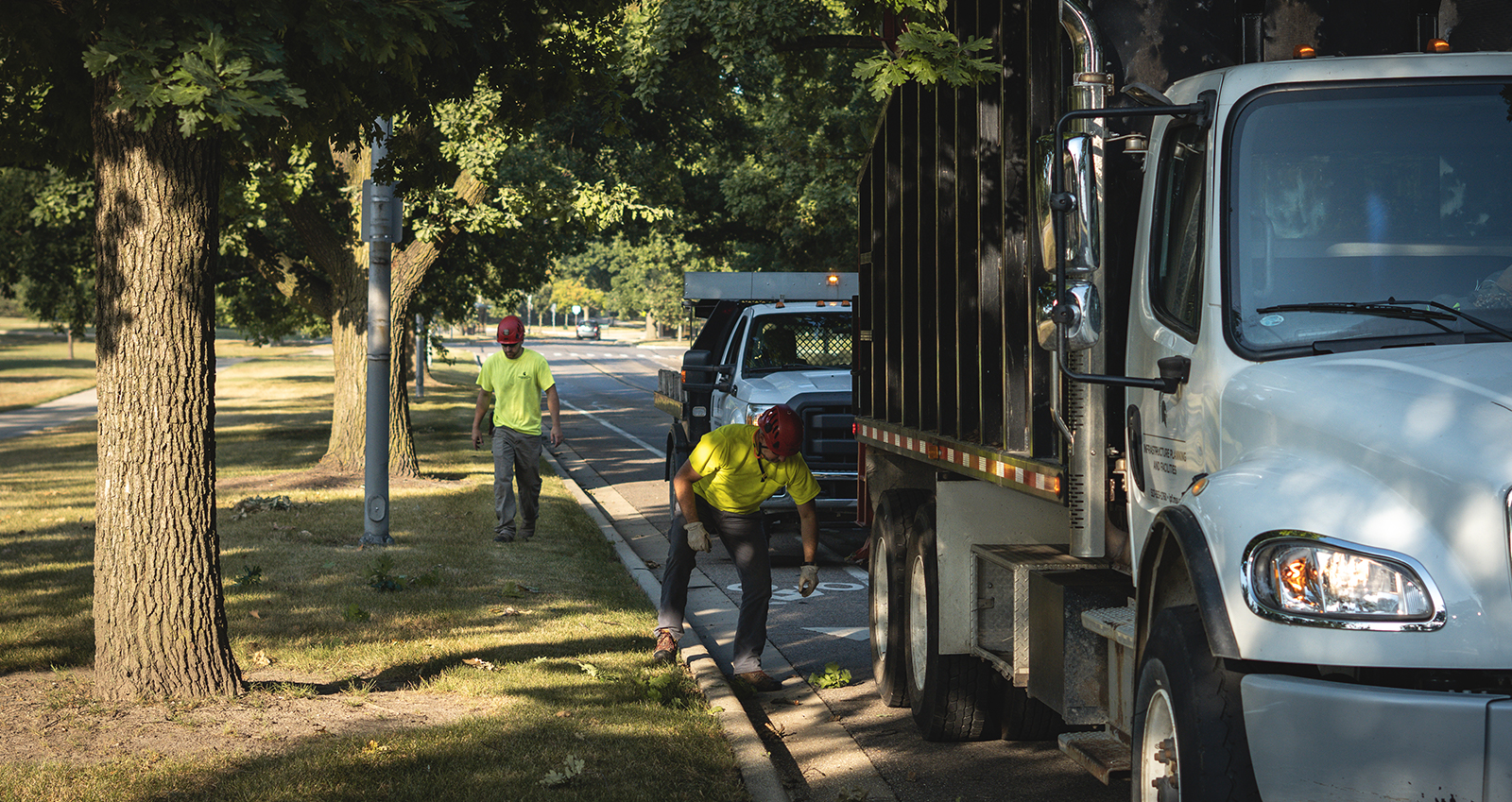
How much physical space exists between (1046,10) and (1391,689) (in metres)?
3.06

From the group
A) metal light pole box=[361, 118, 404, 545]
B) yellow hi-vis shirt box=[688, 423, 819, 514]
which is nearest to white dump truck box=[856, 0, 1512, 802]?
yellow hi-vis shirt box=[688, 423, 819, 514]

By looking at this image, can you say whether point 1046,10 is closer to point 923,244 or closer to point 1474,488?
point 923,244

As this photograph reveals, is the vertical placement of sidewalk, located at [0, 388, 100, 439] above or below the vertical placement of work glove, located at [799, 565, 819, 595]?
below

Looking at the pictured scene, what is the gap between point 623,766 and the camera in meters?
5.75

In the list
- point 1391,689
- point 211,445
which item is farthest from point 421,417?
point 1391,689

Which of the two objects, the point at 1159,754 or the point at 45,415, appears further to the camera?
the point at 45,415

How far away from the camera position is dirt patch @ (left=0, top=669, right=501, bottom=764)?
18.9 feet

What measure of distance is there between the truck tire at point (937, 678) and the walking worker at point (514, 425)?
648cm

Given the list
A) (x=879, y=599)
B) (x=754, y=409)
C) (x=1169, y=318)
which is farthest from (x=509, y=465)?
(x=1169, y=318)

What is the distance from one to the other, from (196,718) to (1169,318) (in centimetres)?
454

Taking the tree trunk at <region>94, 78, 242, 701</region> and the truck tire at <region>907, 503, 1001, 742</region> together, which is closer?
the tree trunk at <region>94, 78, 242, 701</region>

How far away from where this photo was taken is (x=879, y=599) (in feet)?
24.7

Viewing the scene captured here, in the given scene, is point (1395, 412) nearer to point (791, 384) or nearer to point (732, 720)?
point (732, 720)

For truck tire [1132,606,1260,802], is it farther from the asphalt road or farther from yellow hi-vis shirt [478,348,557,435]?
yellow hi-vis shirt [478,348,557,435]
